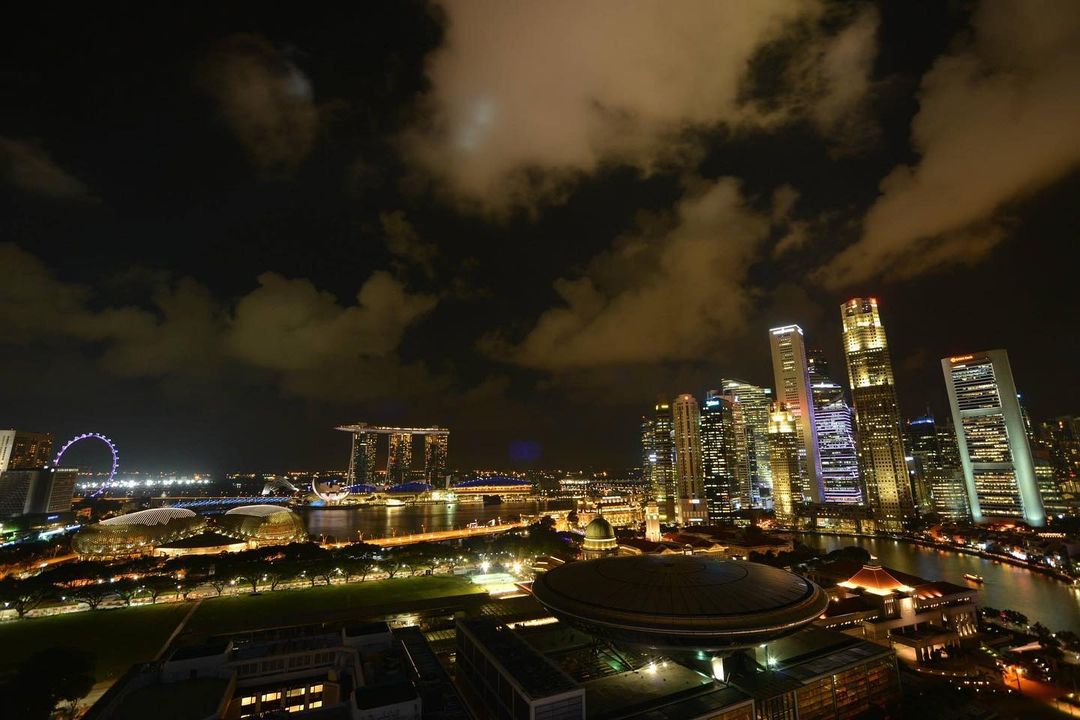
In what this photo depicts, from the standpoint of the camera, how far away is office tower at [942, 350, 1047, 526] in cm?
11756

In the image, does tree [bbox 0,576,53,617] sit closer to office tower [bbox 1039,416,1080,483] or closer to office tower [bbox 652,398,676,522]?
office tower [bbox 652,398,676,522]

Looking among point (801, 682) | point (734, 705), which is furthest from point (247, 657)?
point (801, 682)

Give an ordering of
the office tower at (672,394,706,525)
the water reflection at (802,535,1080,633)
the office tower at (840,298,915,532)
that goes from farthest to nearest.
Answer: the office tower at (672,394,706,525) < the office tower at (840,298,915,532) < the water reflection at (802,535,1080,633)

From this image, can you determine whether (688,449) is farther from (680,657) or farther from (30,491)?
(30,491)

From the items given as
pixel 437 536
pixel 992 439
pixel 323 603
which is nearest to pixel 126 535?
pixel 323 603

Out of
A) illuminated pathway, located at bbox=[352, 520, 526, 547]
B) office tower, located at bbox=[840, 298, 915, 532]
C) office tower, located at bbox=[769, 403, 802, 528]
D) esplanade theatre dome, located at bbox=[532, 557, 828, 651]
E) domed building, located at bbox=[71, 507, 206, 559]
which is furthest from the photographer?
office tower, located at bbox=[769, 403, 802, 528]

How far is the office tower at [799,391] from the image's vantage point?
16975 cm

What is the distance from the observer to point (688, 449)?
538 feet

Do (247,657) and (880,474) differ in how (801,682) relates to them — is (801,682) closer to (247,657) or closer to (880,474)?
(247,657)

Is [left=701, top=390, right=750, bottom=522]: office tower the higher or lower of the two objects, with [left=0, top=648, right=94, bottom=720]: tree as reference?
higher

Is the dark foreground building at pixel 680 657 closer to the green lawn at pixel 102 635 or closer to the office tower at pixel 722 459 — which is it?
the green lawn at pixel 102 635

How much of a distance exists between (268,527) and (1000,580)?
126m

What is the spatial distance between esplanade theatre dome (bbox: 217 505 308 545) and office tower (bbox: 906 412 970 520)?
6701 inches

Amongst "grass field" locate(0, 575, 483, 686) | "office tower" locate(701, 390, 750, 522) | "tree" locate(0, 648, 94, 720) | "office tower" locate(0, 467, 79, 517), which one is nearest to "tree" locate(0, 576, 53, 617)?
"grass field" locate(0, 575, 483, 686)
